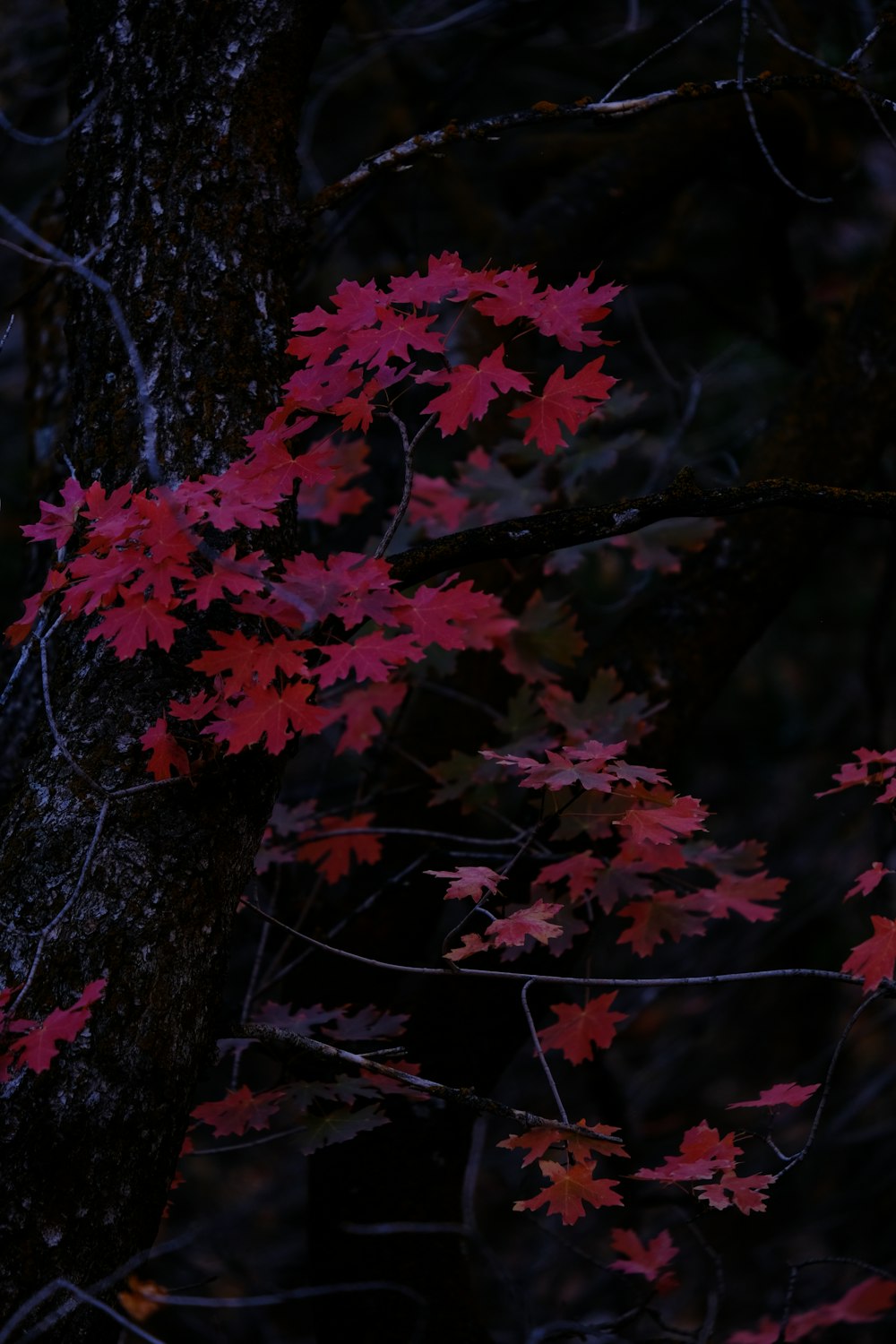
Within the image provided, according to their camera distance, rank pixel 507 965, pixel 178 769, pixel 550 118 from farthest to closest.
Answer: pixel 507 965 → pixel 550 118 → pixel 178 769

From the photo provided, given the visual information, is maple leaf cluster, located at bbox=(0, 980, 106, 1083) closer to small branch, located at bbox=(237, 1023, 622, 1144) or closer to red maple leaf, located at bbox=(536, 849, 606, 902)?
small branch, located at bbox=(237, 1023, 622, 1144)

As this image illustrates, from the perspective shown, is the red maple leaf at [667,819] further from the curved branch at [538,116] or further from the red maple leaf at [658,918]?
the curved branch at [538,116]

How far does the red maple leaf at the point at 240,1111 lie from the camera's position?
200 centimetres

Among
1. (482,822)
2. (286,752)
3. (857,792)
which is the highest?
(286,752)

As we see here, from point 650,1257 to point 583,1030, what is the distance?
645 millimetres

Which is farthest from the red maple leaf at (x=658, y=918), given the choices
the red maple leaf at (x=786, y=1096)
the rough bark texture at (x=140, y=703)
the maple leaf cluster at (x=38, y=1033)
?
the maple leaf cluster at (x=38, y=1033)

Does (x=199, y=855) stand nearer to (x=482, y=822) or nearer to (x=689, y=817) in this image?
(x=689, y=817)

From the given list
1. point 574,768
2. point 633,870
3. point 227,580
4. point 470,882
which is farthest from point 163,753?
point 633,870

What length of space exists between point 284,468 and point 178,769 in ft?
1.60

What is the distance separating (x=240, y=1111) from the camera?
6.68 feet

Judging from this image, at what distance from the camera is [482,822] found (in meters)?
2.95

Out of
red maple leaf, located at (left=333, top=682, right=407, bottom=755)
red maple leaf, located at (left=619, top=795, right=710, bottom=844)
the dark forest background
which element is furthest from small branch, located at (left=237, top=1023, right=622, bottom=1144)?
red maple leaf, located at (left=333, top=682, right=407, bottom=755)

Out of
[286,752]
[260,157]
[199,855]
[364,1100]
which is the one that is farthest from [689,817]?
[260,157]

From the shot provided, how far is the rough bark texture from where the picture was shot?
4.93ft
